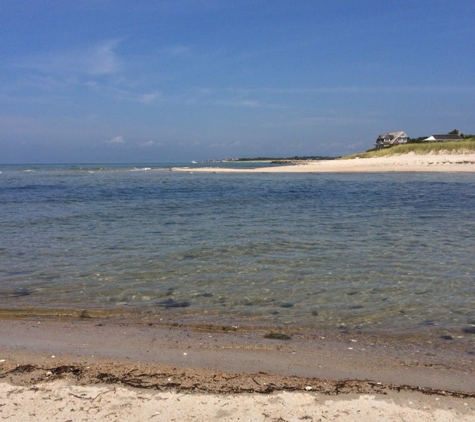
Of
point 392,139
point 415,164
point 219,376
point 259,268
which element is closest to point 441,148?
point 415,164

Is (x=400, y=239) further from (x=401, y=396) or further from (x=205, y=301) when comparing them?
(x=401, y=396)

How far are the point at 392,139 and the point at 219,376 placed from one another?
128 meters

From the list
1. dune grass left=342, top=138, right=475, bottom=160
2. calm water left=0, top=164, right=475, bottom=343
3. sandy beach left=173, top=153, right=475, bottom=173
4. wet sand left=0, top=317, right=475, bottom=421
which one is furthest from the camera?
dune grass left=342, top=138, right=475, bottom=160

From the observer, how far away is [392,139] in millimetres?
122500

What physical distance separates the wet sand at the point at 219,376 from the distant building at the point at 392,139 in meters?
115

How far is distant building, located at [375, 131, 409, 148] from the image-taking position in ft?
386

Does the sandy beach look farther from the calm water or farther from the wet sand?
the wet sand

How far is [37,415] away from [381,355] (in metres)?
3.90

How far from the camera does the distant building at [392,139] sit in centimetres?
11756

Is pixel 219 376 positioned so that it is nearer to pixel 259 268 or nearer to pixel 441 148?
pixel 259 268

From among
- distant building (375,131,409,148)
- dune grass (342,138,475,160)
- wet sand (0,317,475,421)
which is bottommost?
wet sand (0,317,475,421)

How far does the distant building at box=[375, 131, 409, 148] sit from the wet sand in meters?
115

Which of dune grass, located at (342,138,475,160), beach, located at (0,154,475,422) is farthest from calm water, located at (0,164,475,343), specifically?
dune grass, located at (342,138,475,160)

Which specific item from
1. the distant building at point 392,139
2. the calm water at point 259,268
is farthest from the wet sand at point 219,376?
the distant building at point 392,139
